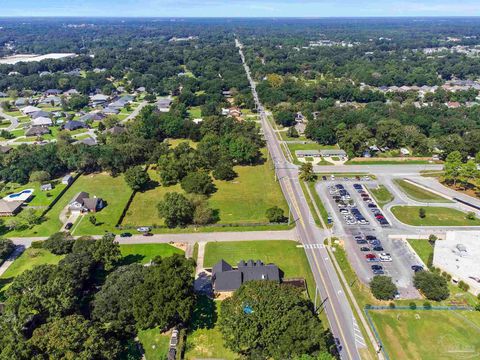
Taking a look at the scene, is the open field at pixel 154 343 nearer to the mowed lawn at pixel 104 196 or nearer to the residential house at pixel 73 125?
the mowed lawn at pixel 104 196

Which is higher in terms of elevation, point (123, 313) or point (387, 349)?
point (123, 313)

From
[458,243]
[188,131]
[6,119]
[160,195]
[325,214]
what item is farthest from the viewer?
[6,119]

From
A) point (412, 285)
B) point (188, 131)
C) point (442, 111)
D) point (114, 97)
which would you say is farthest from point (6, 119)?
point (442, 111)

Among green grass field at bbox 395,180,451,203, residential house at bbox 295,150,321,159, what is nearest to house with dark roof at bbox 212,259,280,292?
green grass field at bbox 395,180,451,203

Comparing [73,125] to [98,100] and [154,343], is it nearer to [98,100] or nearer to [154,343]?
[98,100]

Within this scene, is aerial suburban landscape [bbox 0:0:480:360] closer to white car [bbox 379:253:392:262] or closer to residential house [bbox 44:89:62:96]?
white car [bbox 379:253:392:262]

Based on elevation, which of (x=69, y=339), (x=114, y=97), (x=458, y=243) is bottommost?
(x=114, y=97)

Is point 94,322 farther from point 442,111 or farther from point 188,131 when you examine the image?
point 442,111
